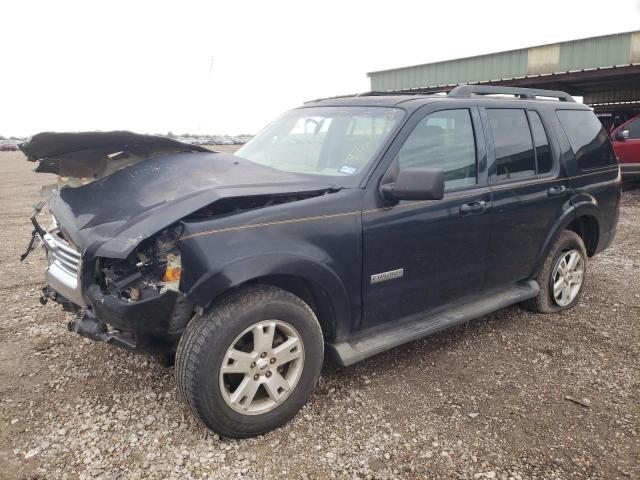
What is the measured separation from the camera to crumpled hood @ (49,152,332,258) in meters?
2.58

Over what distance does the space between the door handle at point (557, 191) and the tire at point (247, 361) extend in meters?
2.48

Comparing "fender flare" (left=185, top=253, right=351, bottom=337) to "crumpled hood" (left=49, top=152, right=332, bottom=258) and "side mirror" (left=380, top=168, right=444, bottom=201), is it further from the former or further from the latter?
"side mirror" (left=380, top=168, right=444, bottom=201)

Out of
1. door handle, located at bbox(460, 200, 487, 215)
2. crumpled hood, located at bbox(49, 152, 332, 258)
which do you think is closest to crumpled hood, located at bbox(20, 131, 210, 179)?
crumpled hood, located at bbox(49, 152, 332, 258)

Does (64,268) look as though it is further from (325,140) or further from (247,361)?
(325,140)

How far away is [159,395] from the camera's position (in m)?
3.23

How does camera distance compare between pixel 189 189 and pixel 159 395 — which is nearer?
pixel 189 189

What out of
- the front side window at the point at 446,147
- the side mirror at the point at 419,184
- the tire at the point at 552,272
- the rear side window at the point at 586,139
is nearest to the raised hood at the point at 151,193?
the side mirror at the point at 419,184

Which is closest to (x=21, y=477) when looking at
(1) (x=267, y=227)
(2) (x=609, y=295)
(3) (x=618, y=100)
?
(1) (x=267, y=227)

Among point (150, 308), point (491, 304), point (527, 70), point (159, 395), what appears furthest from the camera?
point (527, 70)

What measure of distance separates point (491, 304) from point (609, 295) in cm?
199

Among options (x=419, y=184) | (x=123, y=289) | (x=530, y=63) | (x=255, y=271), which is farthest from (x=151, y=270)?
(x=530, y=63)

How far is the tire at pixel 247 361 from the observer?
2.57m

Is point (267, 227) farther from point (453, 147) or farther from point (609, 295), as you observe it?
point (609, 295)

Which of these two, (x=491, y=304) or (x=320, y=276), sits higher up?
(x=320, y=276)
